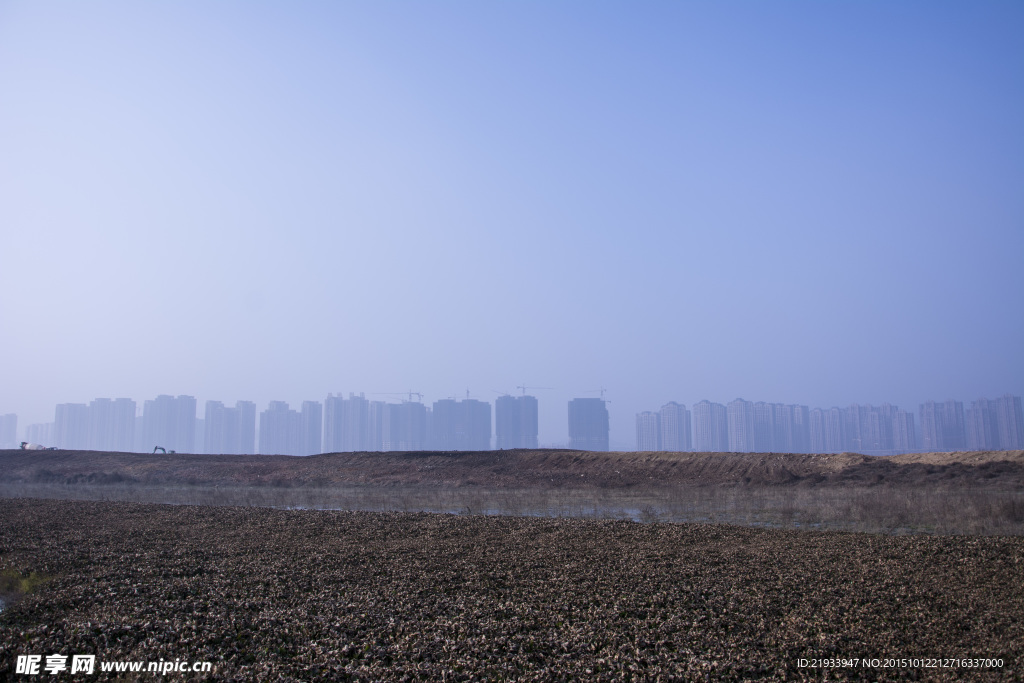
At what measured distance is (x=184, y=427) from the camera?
599ft

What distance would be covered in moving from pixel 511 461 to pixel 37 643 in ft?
114

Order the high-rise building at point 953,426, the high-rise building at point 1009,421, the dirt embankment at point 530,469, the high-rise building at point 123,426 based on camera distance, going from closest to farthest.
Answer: the dirt embankment at point 530,469 < the high-rise building at point 1009,421 < the high-rise building at point 953,426 < the high-rise building at point 123,426

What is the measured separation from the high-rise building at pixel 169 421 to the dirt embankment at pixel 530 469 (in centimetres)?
14945

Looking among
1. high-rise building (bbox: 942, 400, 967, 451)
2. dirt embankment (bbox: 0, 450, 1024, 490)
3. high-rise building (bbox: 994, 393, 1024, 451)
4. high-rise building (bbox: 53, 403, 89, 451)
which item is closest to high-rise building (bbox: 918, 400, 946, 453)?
high-rise building (bbox: 942, 400, 967, 451)

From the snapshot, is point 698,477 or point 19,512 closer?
point 19,512

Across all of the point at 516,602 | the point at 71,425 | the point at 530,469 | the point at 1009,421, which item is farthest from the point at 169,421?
the point at 1009,421

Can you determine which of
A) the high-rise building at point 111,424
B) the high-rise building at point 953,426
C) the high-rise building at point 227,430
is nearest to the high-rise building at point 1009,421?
the high-rise building at point 953,426

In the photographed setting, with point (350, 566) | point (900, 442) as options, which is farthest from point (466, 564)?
point (900, 442)

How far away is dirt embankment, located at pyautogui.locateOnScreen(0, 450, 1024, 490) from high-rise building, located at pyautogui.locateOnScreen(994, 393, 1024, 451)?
5256 inches

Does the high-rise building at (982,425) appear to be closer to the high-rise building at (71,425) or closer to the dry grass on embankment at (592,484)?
the dry grass on embankment at (592,484)

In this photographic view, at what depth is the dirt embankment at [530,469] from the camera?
3089 centimetres

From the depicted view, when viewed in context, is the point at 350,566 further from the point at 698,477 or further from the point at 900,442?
the point at 900,442

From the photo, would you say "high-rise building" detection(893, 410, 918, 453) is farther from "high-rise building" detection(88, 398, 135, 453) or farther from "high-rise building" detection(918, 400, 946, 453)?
"high-rise building" detection(88, 398, 135, 453)

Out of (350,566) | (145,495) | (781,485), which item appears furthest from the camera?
(781,485)
